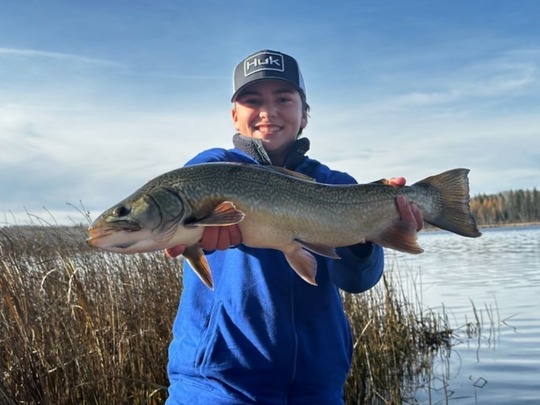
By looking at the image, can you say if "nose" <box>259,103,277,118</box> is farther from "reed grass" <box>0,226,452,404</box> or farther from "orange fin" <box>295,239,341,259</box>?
"reed grass" <box>0,226,452,404</box>

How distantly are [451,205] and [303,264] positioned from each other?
1142mm

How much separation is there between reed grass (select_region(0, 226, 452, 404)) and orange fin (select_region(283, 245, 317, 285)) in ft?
6.91

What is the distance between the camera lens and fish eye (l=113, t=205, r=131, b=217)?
296 cm

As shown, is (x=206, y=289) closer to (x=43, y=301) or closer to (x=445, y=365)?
(x=43, y=301)

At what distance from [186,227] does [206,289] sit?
0.50 meters

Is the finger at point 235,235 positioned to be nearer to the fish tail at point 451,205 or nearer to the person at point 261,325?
the person at point 261,325

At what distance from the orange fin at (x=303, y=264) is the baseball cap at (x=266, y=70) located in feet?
4.05

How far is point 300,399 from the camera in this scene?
3.17 metres

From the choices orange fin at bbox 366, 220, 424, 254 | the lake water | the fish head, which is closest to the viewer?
the fish head

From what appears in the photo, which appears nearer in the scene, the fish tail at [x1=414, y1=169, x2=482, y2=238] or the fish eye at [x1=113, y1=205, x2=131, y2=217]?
the fish eye at [x1=113, y1=205, x2=131, y2=217]

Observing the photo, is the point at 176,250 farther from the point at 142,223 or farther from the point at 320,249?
the point at 320,249

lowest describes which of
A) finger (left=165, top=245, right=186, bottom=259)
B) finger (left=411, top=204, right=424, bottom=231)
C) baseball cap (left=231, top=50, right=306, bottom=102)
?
finger (left=165, top=245, right=186, bottom=259)

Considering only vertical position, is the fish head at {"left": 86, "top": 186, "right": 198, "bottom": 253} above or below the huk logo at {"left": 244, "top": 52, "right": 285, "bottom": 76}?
below

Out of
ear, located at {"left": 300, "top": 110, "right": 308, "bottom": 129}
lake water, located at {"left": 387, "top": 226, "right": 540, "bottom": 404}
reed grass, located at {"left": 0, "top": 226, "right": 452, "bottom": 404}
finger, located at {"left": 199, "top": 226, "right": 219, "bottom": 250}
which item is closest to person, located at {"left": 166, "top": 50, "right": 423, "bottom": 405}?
finger, located at {"left": 199, "top": 226, "right": 219, "bottom": 250}
